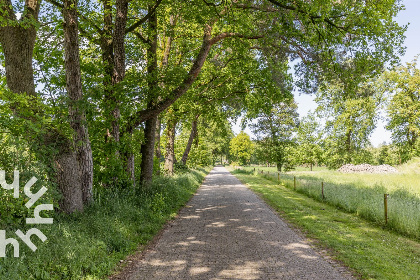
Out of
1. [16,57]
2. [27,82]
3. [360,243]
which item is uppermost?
[16,57]

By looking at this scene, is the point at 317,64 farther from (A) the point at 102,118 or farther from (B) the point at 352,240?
(A) the point at 102,118

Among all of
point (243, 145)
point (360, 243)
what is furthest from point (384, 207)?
point (243, 145)

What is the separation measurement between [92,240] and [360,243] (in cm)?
626

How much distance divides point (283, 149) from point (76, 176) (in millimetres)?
34327

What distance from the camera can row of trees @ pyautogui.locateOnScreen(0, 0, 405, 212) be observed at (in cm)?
720

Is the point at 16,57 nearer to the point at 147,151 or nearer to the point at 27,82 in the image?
the point at 27,82

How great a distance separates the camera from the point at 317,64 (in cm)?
1107

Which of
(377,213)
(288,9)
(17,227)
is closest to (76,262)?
(17,227)

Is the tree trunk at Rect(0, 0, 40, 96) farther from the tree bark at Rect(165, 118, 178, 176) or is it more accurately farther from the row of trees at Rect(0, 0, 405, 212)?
the tree bark at Rect(165, 118, 178, 176)

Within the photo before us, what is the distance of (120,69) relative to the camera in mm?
10547

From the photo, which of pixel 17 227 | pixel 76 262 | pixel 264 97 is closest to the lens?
pixel 76 262

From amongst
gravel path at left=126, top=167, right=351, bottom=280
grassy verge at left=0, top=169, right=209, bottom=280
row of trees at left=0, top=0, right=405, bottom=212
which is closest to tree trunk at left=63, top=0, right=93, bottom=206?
row of trees at left=0, top=0, right=405, bottom=212

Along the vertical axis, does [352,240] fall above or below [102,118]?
below

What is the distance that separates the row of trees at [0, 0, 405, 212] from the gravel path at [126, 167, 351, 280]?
2773 mm
